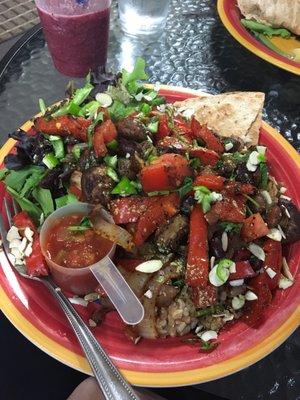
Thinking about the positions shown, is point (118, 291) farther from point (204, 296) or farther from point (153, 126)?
point (153, 126)

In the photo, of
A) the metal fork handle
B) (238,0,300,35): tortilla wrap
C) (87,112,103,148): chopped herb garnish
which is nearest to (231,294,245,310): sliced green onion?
the metal fork handle

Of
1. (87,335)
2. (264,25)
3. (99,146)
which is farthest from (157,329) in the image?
(264,25)

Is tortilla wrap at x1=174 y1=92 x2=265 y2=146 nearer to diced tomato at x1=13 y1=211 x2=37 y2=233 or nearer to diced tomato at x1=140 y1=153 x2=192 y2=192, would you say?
diced tomato at x1=140 y1=153 x2=192 y2=192

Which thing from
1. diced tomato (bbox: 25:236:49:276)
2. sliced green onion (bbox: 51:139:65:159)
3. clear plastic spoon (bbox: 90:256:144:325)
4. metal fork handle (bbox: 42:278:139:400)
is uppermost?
sliced green onion (bbox: 51:139:65:159)

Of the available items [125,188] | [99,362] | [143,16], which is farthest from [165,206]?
[143,16]

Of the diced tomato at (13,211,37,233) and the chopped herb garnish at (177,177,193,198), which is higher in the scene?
the chopped herb garnish at (177,177,193,198)
